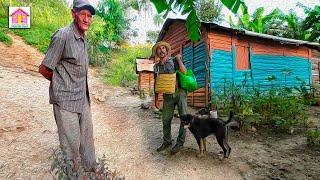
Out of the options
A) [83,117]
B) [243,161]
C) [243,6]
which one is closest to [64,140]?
[83,117]

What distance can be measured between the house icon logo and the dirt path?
42.8ft

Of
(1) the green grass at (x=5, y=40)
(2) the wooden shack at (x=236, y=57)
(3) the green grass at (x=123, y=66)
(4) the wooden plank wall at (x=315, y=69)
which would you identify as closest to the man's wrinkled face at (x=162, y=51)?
(2) the wooden shack at (x=236, y=57)

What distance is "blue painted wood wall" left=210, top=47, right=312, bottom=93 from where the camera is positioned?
13.3 metres

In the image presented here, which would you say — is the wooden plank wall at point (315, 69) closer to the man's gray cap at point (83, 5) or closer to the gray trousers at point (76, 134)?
the gray trousers at point (76, 134)

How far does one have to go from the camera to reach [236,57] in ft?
46.1

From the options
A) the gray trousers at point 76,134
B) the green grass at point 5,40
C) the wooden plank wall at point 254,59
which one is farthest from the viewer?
the green grass at point 5,40

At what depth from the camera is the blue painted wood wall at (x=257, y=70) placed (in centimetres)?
1327

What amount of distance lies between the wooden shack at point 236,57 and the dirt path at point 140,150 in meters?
3.07

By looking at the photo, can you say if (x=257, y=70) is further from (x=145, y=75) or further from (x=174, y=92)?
(x=174, y=92)

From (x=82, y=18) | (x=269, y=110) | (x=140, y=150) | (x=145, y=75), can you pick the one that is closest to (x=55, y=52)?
(x=82, y=18)

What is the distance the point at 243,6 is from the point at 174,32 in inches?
605

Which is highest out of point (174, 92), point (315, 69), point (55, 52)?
point (315, 69)

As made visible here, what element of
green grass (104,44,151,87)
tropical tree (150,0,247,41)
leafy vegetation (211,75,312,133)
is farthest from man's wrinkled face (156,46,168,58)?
green grass (104,44,151,87)

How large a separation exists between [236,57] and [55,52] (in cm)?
1127
